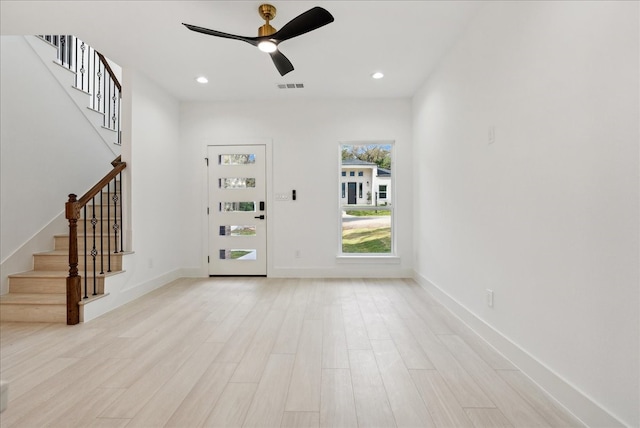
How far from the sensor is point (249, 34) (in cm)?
311

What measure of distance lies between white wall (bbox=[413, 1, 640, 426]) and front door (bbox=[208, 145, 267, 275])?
3.01m

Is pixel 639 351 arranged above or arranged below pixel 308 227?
below

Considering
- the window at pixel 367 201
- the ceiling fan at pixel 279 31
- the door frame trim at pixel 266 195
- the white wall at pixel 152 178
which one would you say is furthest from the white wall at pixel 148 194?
the window at pixel 367 201

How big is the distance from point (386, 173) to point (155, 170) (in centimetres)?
A: 340

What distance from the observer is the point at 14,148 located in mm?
3436

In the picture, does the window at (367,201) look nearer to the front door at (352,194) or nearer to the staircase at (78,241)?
the front door at (352,194)

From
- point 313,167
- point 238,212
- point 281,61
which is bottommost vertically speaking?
Result: point 238,212

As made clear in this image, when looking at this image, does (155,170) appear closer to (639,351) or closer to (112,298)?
(112,298)

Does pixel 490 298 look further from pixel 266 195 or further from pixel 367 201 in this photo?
pixel 266 195

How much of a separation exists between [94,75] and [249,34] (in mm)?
3183

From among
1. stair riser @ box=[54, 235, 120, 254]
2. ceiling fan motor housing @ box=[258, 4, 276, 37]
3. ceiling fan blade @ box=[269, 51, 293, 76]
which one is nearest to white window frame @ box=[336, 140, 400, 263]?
ceiling fan blade @ box=[269, 51, 293, 76]

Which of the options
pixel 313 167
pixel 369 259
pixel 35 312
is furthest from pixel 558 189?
pixel 35 312

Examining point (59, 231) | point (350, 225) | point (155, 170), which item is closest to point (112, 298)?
point (59, 231)

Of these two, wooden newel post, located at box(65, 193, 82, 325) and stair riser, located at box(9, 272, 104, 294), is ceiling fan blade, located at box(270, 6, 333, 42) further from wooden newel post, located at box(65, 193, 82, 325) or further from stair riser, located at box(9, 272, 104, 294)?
stair riser, located at box(9, 272, 104, 294)
